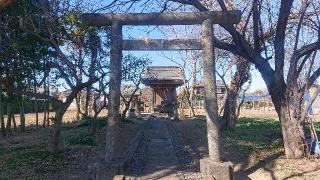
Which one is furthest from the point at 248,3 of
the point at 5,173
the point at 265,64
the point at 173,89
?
the point at 173,89

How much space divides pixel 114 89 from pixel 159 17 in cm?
192

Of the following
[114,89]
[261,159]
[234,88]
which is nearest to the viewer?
[114,89]

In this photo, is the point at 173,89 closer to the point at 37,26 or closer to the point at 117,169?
the point at 37,26

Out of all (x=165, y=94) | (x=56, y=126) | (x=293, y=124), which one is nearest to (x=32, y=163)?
(x=56, y=126)

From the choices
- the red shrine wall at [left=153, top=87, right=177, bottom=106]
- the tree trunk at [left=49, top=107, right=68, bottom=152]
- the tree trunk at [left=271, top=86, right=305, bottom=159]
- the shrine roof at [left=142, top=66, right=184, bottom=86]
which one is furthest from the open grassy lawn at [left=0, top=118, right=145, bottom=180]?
the red shrine wall at [left=153, top=87, right=177, bottom=106]

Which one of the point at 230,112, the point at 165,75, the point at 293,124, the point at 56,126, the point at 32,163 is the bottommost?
the point at 32,163

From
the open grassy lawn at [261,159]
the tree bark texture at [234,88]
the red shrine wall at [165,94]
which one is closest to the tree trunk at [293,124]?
the open grassy lawn at [261,159]

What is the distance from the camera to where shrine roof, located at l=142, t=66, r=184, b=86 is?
36.0 m

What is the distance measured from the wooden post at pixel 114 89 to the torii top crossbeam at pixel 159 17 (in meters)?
0.19

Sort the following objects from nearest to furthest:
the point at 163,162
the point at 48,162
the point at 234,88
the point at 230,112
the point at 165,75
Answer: the point at 163,162
the point at 48,162
the point at 234,88
the point at 230,112
the point at 165,75

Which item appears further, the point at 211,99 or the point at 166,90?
the point at 166,90

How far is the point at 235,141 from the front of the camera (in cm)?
1577

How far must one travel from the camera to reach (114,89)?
9.03m

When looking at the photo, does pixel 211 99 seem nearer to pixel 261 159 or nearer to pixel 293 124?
pixel 293 124
